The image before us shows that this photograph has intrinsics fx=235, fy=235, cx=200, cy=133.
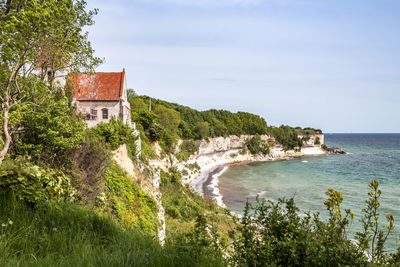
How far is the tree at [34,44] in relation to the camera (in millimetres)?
7156

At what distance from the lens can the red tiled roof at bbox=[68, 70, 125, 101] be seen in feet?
80.6

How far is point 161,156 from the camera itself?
1521 inches

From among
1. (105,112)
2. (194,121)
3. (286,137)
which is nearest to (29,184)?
(105,112)

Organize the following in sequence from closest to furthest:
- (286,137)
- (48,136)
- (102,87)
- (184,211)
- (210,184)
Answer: (48,136) < (184,211) < (102,87) < (210,184) < (286,137)

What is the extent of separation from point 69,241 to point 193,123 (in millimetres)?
68074

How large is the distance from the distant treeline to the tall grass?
31.3 m

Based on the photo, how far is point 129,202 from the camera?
1383 cm

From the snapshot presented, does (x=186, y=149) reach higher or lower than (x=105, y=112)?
lower

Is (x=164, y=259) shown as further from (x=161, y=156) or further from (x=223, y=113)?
(x=223, y=113)

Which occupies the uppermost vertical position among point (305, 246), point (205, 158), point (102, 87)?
point (102, 87)

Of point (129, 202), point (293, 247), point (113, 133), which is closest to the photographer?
point (293, 247)

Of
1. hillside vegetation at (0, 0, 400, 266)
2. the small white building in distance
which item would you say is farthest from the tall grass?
the small white building in distance

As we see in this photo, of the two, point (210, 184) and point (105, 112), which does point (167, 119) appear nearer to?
point (210, 184)

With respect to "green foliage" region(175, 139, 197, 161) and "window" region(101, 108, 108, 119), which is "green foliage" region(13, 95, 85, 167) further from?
"green foliage" region(175, 139, 197, 161)
